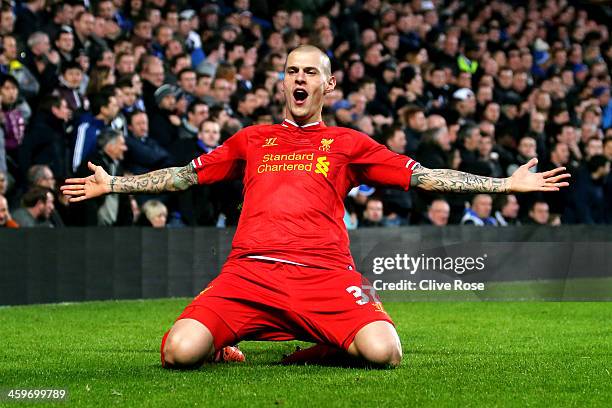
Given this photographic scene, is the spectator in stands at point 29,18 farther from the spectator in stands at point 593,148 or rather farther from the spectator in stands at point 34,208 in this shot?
the spectator in stands at point 593,148

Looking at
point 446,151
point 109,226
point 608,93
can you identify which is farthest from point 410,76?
point 109,226

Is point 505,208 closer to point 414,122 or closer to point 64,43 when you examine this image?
point 414,122

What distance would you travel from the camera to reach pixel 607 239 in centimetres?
1552

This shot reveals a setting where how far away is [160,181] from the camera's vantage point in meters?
8.23

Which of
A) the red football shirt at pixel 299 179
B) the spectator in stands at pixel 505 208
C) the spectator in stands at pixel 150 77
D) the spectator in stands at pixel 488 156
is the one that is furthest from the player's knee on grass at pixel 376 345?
the spectator in stands at pixel 488 156

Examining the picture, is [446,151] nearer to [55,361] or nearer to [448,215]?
[448,215]

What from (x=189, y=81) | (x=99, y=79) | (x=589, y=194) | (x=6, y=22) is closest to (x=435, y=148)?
(x=589, y=194)

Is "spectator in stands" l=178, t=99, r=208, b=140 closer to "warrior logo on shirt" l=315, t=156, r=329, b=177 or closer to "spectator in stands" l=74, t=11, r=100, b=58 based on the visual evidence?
"spectator in stands" l=74, t=11, r=100, b=58

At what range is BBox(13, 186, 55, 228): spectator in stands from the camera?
12695 mm

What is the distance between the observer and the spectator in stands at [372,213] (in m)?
15.4

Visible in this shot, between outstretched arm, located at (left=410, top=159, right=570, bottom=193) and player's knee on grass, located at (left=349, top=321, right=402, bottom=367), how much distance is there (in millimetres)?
987

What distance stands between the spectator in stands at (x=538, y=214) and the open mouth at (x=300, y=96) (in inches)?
399

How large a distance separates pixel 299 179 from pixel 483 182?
1173mm

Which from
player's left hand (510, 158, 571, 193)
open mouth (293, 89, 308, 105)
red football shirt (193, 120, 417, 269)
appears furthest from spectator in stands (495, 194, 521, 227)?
player's left hand (510, 158, 571, 193)
